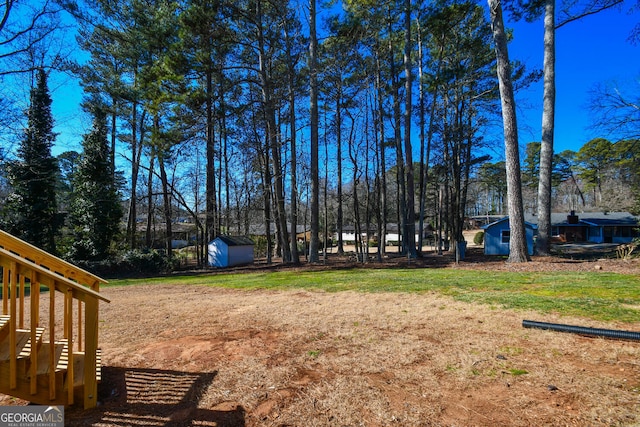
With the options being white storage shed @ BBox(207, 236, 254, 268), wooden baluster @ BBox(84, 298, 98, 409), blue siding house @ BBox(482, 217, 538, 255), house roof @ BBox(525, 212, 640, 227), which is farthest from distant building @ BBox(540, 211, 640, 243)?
wooden baluster @ BBox(84, 298, 98, 409)

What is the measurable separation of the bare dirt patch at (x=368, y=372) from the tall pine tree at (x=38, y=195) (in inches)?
662

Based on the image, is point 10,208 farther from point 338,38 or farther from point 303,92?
point 338,38

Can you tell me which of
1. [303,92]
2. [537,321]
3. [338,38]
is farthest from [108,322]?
[338,38]

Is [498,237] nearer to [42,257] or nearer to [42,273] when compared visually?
[42,257]

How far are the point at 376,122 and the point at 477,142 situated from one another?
256 inches

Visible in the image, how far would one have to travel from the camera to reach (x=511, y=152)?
9.90 m

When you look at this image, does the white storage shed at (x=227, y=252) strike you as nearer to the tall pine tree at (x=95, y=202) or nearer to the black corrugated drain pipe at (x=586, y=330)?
the tall pine tree at (x=95, y=202)

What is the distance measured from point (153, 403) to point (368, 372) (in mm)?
1809

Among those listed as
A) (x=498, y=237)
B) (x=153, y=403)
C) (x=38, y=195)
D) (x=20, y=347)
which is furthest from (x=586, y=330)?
(x=38, y=195)

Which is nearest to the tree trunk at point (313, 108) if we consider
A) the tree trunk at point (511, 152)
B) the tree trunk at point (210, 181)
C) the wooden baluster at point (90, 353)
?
the tree trunk at point (210, 181)

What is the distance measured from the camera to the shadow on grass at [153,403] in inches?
91.4

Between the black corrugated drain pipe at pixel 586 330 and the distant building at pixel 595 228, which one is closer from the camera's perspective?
the black corrugated drain pipe at pixel 586 330

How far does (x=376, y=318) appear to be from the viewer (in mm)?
4590

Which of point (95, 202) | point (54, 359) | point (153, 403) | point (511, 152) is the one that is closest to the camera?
point (54, 359)
